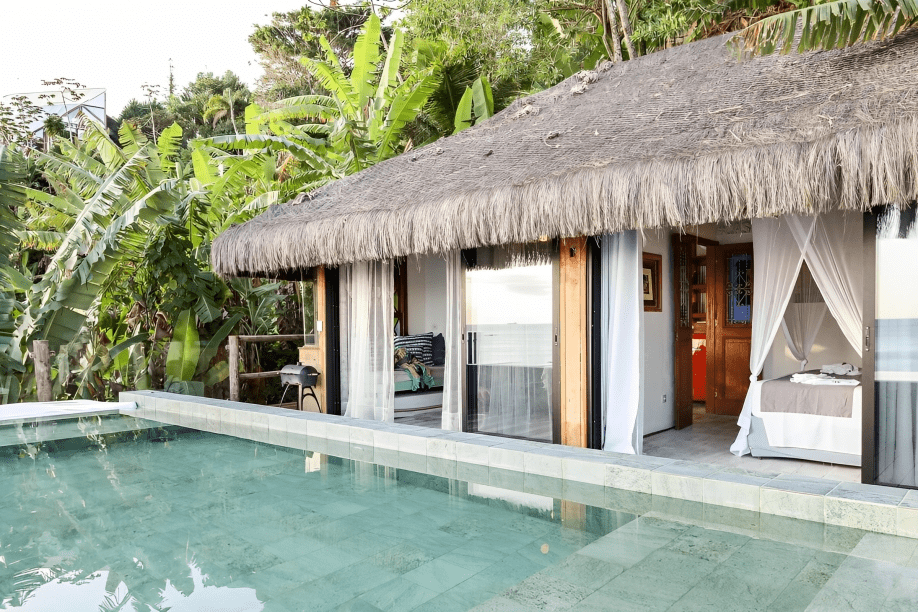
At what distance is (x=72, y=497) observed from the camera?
3988mm

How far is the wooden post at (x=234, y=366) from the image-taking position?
739 cm

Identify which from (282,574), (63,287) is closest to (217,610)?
(282,574)

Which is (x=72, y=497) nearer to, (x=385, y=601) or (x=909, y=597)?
(x=385, y=601)

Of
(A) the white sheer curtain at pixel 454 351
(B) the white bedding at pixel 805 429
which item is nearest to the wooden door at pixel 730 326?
(B) the white bedding at pixel 805 429

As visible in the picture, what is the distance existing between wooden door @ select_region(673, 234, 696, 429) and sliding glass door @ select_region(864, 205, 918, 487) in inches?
92.3

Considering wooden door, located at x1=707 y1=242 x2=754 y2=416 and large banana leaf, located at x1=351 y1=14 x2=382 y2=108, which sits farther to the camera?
large banana leaf, located at x1=351 y1=14 x2=382 y2=108

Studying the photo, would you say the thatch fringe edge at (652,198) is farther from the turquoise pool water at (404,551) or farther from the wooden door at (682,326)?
the wooden door at (682,326)

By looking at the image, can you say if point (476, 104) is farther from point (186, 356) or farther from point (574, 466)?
point (574, 466)

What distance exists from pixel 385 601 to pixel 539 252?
3.19m

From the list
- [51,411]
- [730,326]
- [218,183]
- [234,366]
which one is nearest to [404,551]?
[730,326]

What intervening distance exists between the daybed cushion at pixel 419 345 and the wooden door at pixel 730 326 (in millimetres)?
3361

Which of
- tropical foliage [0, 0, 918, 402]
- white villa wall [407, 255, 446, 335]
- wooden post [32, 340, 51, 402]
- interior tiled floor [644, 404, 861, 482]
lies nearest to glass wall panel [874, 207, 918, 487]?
interior tiled floor [644, 404, 861, 482]

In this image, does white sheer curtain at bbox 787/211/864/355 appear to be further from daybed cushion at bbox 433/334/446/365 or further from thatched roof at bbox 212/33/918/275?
daybed cushion at bbox 433/334/446/365

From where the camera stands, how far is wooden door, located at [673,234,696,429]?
19.8 feet
